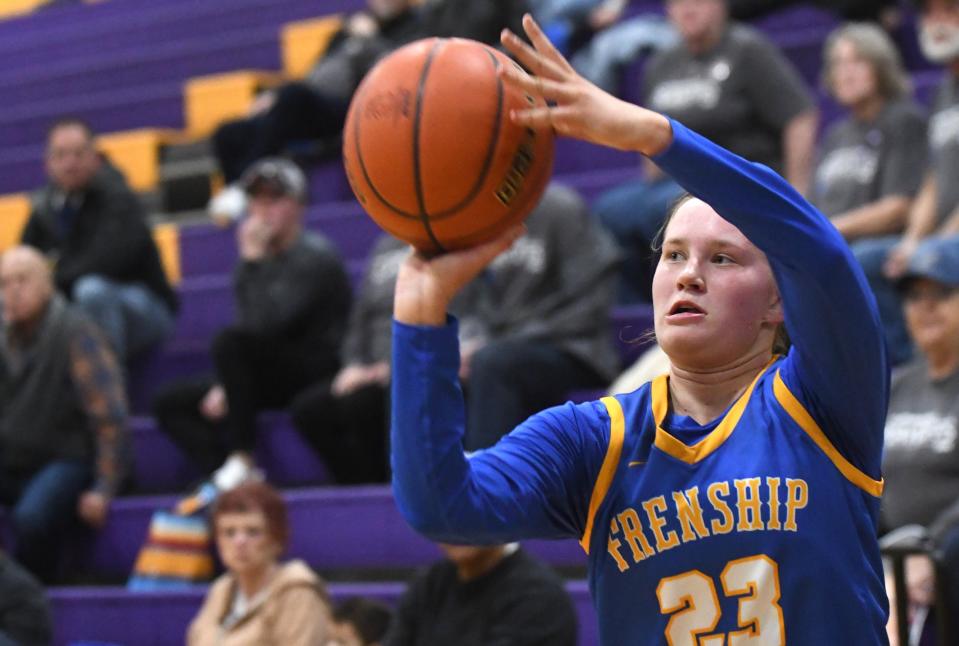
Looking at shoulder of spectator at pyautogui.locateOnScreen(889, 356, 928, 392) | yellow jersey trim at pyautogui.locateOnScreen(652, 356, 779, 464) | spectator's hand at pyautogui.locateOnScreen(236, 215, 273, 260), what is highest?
yellow jersey trim at pyautogui.locateOnScreen(652, 356, 779, 464)

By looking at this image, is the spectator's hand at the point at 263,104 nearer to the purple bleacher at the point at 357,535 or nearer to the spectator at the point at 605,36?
the spectator at the point at 605,36

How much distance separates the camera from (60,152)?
251 inches

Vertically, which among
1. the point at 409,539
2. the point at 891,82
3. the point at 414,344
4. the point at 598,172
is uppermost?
the point at 414,344

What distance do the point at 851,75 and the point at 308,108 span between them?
2632mm

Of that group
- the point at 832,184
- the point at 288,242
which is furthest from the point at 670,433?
the point at 288,242

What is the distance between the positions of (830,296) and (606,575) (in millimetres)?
459

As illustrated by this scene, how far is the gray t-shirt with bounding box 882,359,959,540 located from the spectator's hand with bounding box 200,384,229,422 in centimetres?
247

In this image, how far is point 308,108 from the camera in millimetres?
6797

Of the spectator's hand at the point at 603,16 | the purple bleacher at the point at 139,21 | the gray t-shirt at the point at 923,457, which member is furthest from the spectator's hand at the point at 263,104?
the gray t-shirt at the point at 923,457

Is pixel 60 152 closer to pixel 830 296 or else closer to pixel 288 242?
pixel 288 242

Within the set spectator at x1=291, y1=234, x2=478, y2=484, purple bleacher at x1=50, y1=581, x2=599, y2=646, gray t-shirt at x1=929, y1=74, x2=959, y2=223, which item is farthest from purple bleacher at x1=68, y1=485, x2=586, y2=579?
gray t-shirt at x1=929, y1=74, x2=959, y2=223

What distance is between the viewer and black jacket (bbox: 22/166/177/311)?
6273 millimetres

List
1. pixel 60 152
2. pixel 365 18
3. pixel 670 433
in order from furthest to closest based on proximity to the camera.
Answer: pixel 365 18 < pixel 60 152 < pixel 670 433

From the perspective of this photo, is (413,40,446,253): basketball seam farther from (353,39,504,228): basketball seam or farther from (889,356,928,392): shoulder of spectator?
(889,356,928,392): shoulder of spectator
